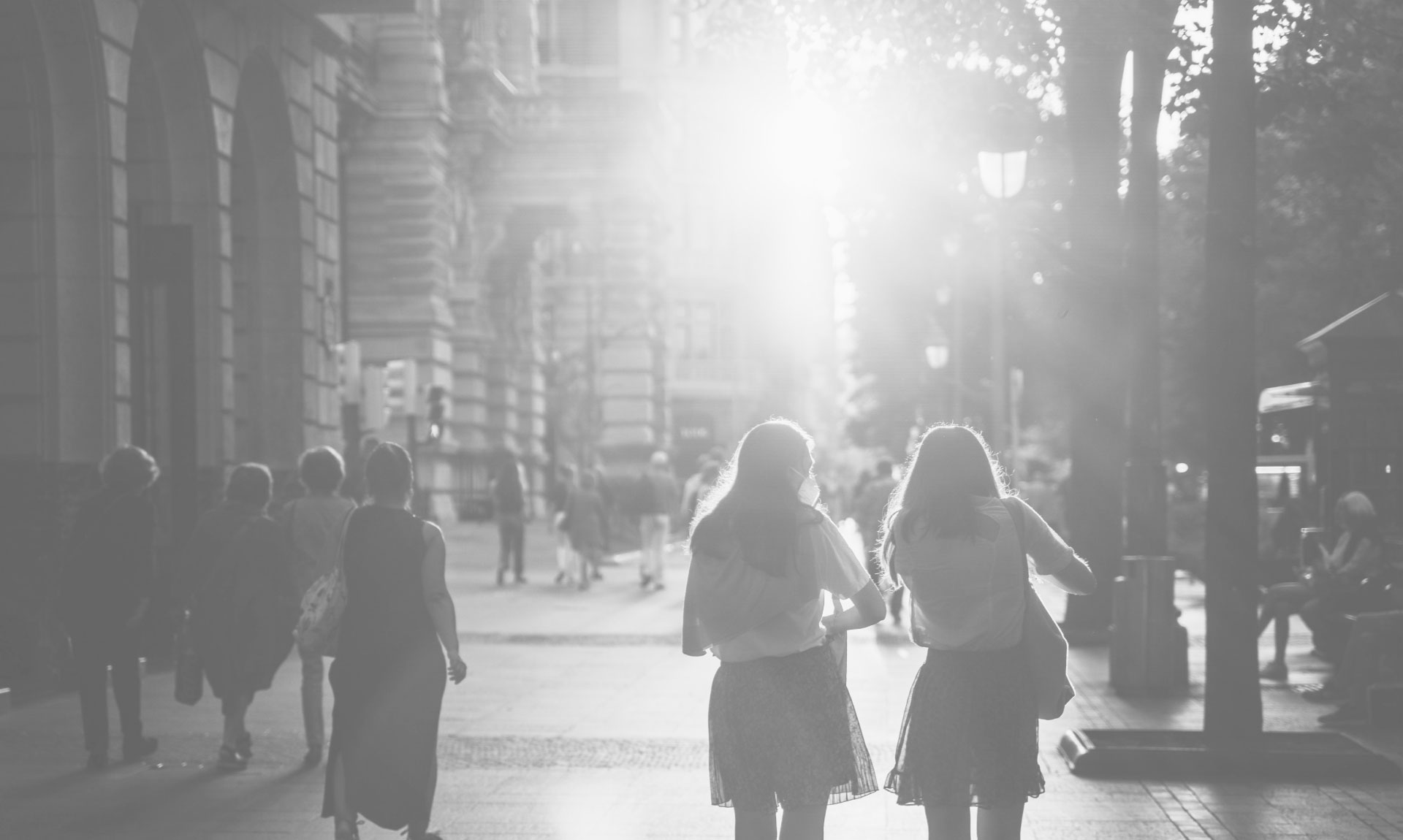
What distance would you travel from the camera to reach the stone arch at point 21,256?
47.8ft

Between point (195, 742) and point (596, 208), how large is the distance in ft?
128

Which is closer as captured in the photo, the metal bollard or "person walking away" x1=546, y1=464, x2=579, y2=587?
the metal bollard

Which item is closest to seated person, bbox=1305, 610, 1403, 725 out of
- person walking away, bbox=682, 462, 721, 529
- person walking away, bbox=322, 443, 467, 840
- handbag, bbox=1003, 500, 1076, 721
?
handbag, bbox=1003, 500, 1076, 721

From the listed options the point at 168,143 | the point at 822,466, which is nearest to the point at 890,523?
the point at 168,143

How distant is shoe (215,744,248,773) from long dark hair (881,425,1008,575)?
16.5 ft

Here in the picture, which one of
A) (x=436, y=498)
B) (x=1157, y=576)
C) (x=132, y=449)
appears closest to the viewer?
(x=132, y=449)

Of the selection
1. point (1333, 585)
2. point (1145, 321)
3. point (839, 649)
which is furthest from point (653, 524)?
point (839, 649)

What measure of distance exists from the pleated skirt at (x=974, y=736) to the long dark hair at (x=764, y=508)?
65cm

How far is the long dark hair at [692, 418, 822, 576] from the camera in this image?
6.51 meters

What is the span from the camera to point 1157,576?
13.8 meters

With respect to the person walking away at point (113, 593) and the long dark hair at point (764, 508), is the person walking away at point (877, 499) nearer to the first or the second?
the person walking away at point (113, 593)

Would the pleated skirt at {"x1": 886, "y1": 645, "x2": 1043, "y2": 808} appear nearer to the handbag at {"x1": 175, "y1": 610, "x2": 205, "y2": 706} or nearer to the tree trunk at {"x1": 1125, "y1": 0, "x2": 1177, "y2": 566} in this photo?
the handbag at {"x1": 175, "y1": 610, "x2": 205, "y2": 706}

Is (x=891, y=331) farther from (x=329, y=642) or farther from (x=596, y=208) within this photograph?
(x=329, y=642)

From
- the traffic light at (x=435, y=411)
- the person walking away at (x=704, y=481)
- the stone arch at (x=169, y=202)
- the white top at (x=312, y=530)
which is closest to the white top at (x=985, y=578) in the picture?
the white top at (x=312, y=530)
